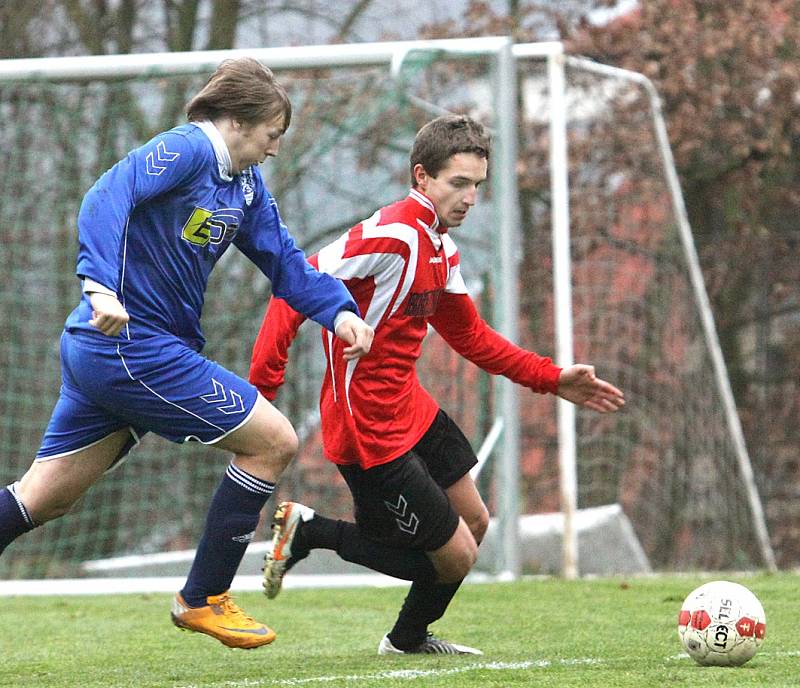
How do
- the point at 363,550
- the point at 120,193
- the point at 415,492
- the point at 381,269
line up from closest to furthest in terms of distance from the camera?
the point at 120,193, the point at 415,492, the point at 381,269, the point at 363,550

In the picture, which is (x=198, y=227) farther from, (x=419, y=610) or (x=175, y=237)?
(x=419, y=610)

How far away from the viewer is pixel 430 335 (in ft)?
28.2

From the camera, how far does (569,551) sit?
830 cm

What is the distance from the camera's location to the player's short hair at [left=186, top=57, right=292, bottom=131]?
4211 mm

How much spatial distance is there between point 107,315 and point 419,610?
165 cm

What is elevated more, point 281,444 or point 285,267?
point 285,267

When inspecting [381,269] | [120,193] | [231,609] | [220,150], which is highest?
[220,150]

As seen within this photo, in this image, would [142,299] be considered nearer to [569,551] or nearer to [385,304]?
[385,304]

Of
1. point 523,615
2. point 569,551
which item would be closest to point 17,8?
point 569,551

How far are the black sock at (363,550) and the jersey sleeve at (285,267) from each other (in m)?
0.89

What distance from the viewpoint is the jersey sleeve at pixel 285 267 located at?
4.36 meters

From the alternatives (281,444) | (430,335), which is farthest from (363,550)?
(430,335)

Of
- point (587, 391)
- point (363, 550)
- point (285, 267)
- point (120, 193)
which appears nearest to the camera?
point (120, 193)

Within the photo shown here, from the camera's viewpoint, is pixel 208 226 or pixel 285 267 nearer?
pixel 208 226
